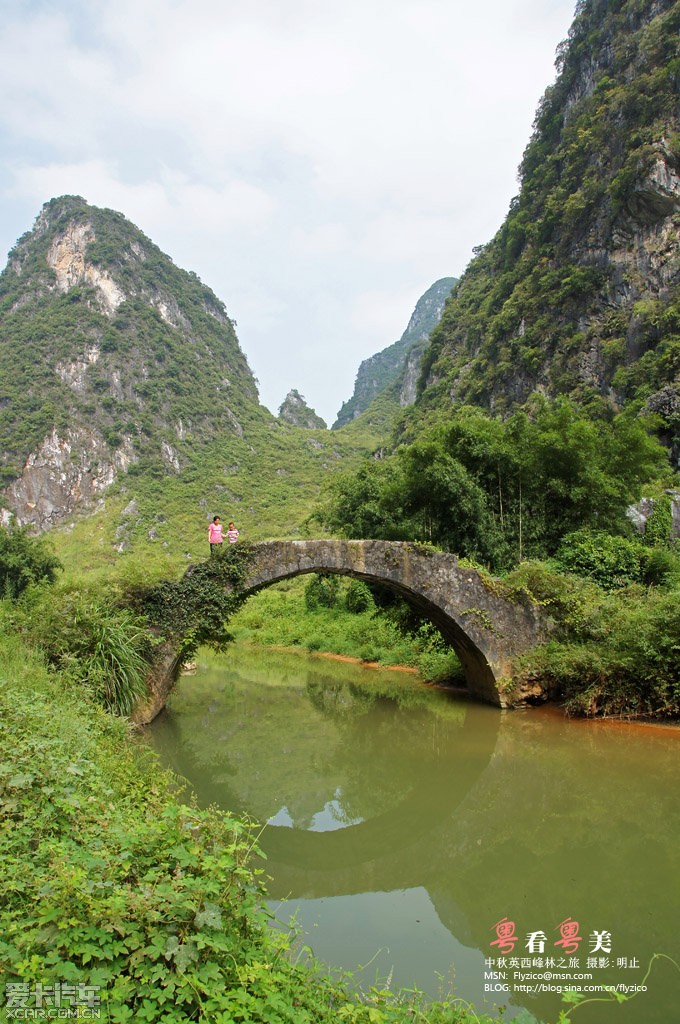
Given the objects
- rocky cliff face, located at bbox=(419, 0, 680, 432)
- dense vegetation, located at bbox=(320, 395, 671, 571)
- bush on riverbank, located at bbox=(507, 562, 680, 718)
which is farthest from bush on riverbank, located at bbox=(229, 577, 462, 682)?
rocky cliff face, located at bbox=(419, 0, 680, 432)

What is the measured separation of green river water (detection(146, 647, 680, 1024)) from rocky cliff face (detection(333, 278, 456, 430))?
9631 cm

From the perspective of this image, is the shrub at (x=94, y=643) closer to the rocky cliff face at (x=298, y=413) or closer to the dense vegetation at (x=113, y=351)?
the dense vegetation at (x=113, y=351)

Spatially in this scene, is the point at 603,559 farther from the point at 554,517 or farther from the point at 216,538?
the point at 216,538

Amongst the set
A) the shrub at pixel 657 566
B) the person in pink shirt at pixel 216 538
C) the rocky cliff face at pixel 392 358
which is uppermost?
the rocky cliff face at pixel 392 358

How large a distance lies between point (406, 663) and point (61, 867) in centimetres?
1458

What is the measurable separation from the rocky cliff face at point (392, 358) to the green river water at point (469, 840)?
316 feet

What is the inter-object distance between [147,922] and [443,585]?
8586mm

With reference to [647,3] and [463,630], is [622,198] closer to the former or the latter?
[647,3]

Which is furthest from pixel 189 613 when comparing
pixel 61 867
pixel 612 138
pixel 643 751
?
pixel 612 138

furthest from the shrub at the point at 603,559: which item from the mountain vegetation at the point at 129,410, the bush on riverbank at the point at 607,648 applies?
the mountain vegetation at the point at 129,410

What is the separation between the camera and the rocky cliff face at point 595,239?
27578mm

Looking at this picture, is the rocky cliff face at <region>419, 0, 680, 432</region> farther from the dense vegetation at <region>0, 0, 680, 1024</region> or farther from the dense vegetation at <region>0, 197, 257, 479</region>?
the dense vegetation at <region>0, 197, 257, 479</region>

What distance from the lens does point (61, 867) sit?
8.50 ft

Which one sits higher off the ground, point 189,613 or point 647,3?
point 647,3
